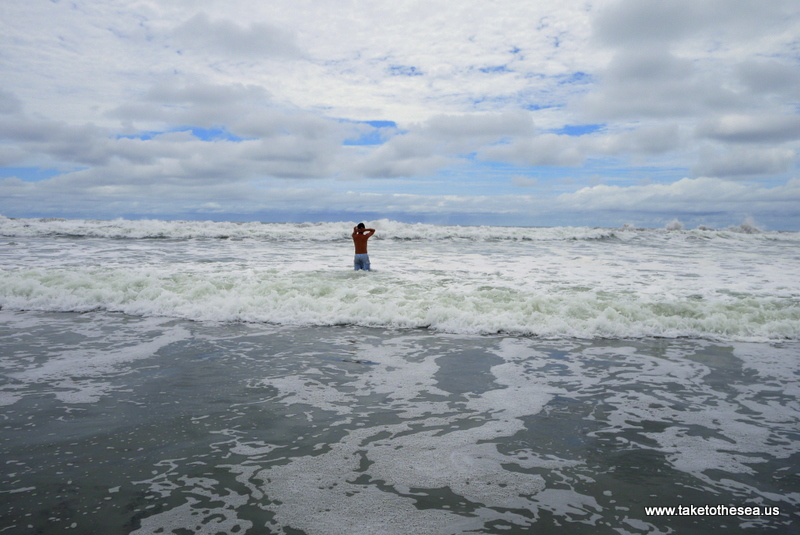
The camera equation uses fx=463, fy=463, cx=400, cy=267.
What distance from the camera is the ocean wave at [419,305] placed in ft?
29.0

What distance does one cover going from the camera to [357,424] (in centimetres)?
454

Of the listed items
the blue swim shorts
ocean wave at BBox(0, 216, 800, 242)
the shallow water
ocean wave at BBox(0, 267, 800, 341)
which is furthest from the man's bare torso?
ocean wave at BBox(0, 216, 800, 242)

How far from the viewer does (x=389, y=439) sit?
422 centimetres

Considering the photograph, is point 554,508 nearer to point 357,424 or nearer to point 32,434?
point 357,424

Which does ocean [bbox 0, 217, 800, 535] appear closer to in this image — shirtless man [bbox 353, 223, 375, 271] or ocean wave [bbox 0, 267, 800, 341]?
ocean wave [bbox 0, 267, 800, 341]

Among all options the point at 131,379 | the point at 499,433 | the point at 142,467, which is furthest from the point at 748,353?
the point at 131,379

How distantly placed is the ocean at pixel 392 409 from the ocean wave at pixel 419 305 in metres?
0.06

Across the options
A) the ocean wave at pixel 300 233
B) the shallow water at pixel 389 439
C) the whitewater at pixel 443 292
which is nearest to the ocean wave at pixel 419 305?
the whitewater at pixel 443 292

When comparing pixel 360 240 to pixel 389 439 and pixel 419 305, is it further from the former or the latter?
pixel 389 439

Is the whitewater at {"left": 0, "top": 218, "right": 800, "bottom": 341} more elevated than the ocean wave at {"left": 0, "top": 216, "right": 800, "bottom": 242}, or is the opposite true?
the ocean wave at {"left": 0, "top": 216, "right": 800, "bottom": 242}

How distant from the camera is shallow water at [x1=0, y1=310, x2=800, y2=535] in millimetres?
3076

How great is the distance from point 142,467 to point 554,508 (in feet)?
10.2

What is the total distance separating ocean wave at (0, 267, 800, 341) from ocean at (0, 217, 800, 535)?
0.06 meters

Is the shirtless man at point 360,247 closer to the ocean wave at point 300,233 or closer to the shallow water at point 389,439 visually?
the shallow water at point 389,439
